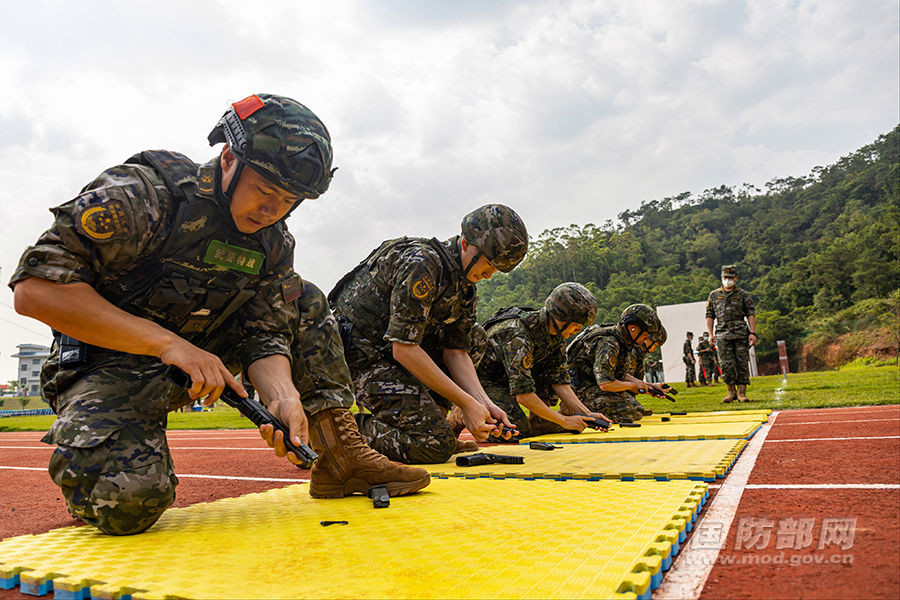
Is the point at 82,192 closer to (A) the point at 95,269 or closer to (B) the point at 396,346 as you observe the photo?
(A) the point at 95,269

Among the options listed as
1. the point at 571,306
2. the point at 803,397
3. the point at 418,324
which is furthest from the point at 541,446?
the point at 803,397

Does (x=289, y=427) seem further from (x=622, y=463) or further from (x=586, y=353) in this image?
(x=586, y=353)

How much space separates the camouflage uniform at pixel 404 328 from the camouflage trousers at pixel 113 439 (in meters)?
1.41

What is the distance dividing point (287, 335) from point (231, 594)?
134 centimetres

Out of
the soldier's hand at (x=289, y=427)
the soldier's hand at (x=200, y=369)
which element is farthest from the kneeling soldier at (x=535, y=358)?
the soldier's hand at (x=200, y=369)

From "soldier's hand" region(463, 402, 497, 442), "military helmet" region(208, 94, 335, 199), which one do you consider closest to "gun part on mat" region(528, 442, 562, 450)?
"soldier's hand" region(463, 402, 497, 442)

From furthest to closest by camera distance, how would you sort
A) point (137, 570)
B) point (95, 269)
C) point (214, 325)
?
1. point (214, 325)
2. point (95, 269)
3. point (137, 570)

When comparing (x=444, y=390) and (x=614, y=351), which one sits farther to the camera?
(x=614, y=351)

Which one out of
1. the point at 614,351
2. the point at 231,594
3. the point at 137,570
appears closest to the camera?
the point at 231,594

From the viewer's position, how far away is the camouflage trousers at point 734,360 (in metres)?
8.91

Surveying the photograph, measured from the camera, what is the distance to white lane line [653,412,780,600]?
1.22 m

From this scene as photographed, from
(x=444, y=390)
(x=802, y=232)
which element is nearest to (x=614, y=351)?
(x=444, y=390)

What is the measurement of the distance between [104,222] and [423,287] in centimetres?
180

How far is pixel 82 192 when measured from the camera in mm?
1862
